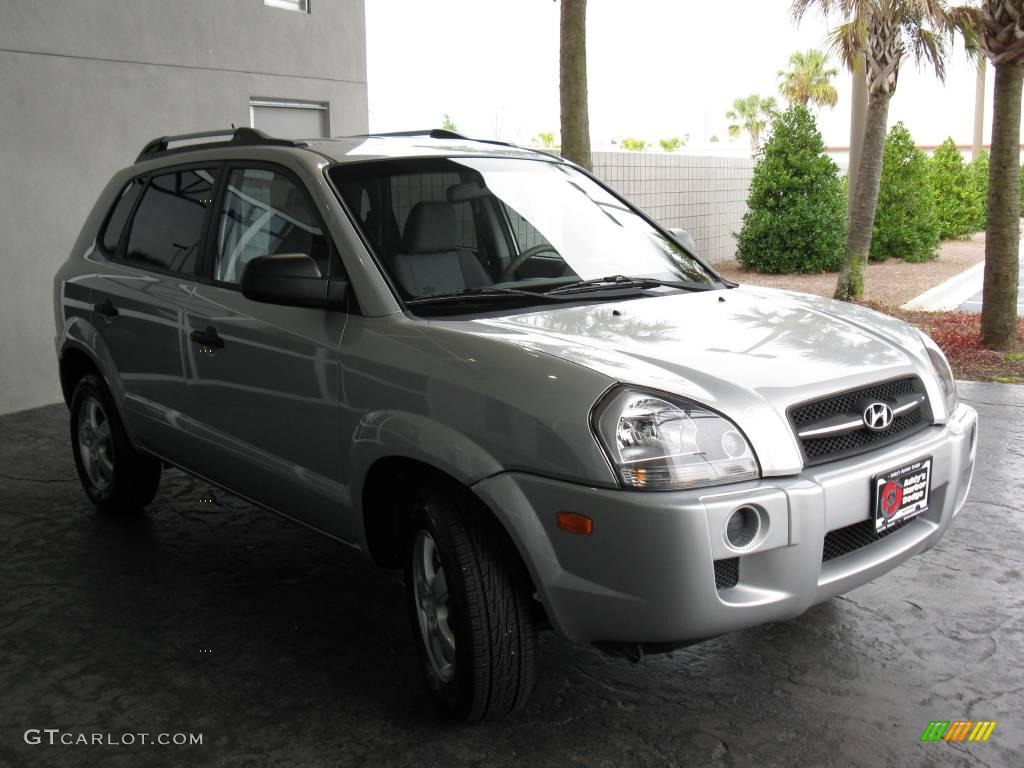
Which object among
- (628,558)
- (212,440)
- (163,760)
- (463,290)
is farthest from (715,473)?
(212,440)

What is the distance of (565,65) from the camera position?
9547 mm

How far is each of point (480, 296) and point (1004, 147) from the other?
23.5 feet

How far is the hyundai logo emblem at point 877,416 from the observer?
3.02 m

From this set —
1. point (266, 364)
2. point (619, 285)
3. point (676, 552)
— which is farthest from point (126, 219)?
point (676, 552)

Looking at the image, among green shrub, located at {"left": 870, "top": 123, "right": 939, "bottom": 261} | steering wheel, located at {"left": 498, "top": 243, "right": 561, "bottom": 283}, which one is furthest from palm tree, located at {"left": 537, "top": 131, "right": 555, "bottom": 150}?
steering wheel, located at {"left": 498, "top": 243, "right": 561, "bottom": 283}

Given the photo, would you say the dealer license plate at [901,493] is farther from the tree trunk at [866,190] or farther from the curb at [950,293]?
the curb at [950,293]

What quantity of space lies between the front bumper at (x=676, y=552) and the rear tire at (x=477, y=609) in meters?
0.16

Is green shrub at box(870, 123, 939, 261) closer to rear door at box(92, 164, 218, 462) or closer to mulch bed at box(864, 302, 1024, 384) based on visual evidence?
mulch bed at box(864, 302, 1024, 384)

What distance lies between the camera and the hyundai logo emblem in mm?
3018

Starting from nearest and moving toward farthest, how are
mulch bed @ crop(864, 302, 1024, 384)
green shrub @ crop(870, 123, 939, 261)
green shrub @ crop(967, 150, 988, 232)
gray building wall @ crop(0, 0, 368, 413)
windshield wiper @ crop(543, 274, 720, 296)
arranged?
windshield wiper @ crop(543, 274, 720, 296) → gray building wall @ crop(0, 0, 368, 413) → mulch bed @ crop(864, 302, 1024, 384) → green shrub @ crop(870, 123, 939, 261) → green shrub @ crop(967, 150, 988, 232)

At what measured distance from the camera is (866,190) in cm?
1319

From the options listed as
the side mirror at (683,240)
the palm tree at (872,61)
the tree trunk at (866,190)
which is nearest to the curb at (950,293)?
the tree trunk at (866,190)

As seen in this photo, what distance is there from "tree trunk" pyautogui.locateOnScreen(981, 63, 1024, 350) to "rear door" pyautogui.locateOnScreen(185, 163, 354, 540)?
7029 mm

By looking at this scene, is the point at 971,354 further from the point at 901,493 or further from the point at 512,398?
the point at 512,398
